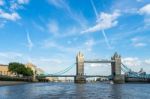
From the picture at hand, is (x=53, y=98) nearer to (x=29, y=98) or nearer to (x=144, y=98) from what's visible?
(x=29, y=98)

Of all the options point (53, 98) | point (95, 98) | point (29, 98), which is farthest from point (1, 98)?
point (95, 98)

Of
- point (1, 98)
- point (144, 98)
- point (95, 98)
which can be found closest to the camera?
point (1, 98)

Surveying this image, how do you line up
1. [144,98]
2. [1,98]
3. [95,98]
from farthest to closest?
[144,98] → [95,98] → [1,98]

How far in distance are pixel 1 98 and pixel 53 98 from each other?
812 cm

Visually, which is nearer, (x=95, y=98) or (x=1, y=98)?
(x=1, y=98)

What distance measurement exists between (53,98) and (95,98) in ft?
22.7

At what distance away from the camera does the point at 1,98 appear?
5438 cm

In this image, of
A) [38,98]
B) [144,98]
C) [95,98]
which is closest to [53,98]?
[38,98]

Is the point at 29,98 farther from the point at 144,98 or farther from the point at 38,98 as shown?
the point at 144,98

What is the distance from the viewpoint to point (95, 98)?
5803 centimetres

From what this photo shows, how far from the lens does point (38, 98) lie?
185 feet

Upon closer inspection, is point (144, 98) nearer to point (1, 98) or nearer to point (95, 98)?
point (95, 98)

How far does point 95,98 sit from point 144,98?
1017cm

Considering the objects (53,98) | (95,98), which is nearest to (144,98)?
(95,98)
